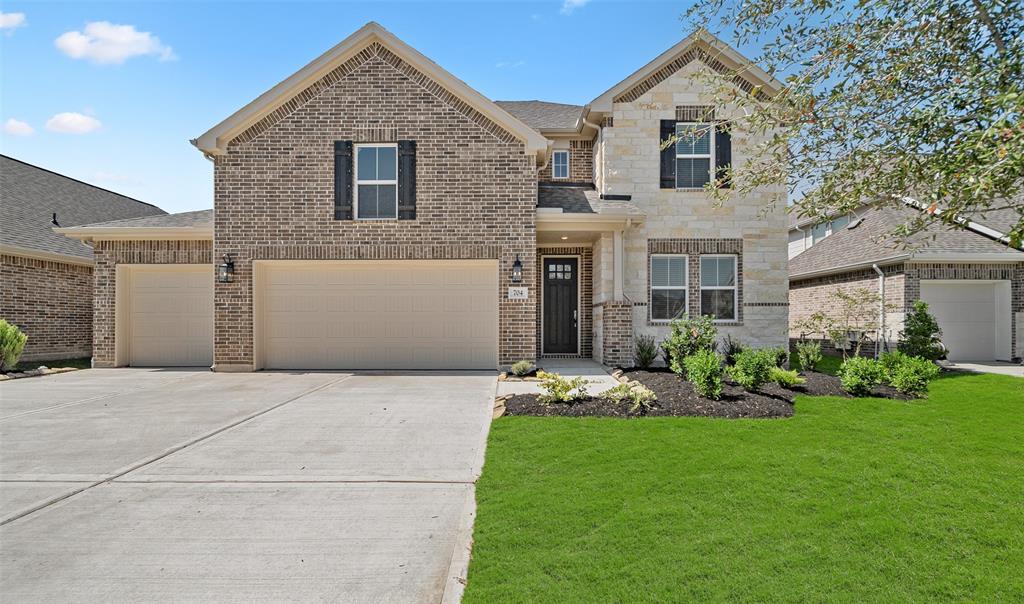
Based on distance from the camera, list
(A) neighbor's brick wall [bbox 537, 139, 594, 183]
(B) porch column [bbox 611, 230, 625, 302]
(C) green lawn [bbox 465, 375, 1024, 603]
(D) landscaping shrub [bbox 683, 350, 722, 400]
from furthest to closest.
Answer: (A) neighbor's brick wall [bbox 537, 139, 594, 183] < (B) porch column [bbox 611, 230, 625, 302] < (D) landscaping shrub [bbox 683, 350, 722, 400] < (C) green lawn [bbox 465, 375, 1024, 603]

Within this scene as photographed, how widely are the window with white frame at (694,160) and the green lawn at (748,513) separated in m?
7.66

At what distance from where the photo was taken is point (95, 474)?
4.76 m

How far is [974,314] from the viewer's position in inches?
527

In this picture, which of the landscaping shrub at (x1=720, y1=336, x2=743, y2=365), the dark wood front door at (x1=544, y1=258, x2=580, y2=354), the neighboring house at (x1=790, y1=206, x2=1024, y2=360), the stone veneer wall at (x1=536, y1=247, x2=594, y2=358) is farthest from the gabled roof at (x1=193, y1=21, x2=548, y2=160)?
the neighboring house at (x1=790, y1=206, x2=1024, y2=360)

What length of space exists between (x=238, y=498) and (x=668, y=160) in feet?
38.0

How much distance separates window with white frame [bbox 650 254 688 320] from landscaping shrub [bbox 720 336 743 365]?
1319mm

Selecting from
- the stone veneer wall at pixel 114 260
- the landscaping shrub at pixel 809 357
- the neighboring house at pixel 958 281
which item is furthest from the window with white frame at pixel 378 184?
the neighboring house at pixel 958 281

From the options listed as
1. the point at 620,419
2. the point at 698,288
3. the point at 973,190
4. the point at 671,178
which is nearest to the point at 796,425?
the point at 620,419

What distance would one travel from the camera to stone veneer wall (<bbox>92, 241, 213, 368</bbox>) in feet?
38.4

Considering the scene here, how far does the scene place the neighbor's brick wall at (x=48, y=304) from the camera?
12523mm

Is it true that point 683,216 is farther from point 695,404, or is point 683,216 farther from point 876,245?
point 695,404

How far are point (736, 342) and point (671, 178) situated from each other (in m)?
4.34

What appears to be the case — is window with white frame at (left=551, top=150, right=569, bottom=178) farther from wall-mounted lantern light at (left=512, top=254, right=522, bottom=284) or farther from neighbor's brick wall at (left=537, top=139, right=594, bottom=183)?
wall-mounted lantern light at (left=512, top=254, right=522, bottom=284)

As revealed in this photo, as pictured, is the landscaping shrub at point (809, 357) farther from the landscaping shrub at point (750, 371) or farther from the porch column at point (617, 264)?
the porch column at point (617, 264)
